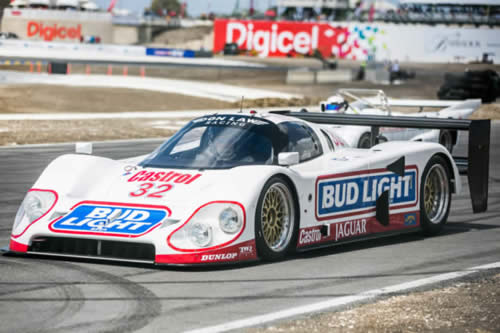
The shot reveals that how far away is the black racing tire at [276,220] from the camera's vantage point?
27.0 feet

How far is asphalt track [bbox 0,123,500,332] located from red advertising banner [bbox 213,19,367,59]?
3746 inches

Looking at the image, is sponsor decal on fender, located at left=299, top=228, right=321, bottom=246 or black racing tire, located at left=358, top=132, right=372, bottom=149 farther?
black racing tire, located at left=358, top=132, right=372, bottom=149

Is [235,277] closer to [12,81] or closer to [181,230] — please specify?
[181,230]

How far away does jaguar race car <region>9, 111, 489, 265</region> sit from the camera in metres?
7.91

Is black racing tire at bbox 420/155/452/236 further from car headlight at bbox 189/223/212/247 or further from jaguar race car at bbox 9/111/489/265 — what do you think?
car headlight at bbox 189/223/212/247

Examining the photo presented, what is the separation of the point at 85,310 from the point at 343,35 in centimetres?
10277

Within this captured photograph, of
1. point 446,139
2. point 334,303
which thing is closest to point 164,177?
point 334,303

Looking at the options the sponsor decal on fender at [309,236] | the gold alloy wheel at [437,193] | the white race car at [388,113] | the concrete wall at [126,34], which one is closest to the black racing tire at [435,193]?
the gold alloy wheel at [437,193]

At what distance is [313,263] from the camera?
841cm

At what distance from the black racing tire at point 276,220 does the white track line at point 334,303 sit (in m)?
1.30

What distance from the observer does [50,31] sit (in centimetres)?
11100

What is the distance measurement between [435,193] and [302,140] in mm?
1954

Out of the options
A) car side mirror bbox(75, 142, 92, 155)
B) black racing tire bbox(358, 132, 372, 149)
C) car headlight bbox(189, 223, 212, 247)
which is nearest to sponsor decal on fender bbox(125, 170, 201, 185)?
car headlight bbox(189, 223, 212, 247)

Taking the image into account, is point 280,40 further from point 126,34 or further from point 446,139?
point 446,139
